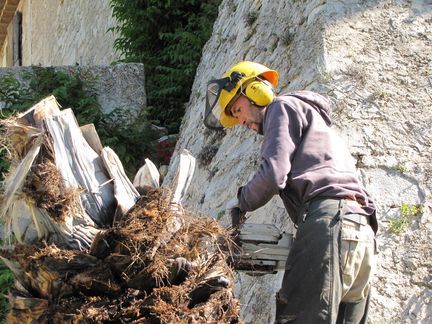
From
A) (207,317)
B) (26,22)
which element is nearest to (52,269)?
(207,317)

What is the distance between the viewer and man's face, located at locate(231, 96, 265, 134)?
13.3ft

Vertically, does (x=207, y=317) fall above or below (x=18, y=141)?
below

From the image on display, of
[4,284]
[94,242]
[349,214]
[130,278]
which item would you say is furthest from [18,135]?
[4,284]

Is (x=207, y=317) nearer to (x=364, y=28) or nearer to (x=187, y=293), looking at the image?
(x=187, y=293)

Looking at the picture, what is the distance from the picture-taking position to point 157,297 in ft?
11.3

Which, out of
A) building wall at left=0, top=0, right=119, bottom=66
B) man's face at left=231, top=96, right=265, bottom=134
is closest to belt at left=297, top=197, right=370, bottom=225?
man's face at left=231, top=96, right=265, bottom=134

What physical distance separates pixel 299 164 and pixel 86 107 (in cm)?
589

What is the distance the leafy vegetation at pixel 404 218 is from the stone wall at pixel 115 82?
204 inches

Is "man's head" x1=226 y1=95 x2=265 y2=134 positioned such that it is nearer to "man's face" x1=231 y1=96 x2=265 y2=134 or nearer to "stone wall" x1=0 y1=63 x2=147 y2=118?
"man's face" x1=231 y1=96 x2=265 y2=134

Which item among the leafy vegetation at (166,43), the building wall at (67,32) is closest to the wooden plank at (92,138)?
the leafy vegetation at (166,43)

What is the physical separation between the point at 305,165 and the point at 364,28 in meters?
2.51

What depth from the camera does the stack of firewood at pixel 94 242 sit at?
11.4 feet

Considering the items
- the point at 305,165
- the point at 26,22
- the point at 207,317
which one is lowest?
the point at 26,22

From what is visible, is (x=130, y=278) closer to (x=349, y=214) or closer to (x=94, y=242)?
(x=94, y=242)
